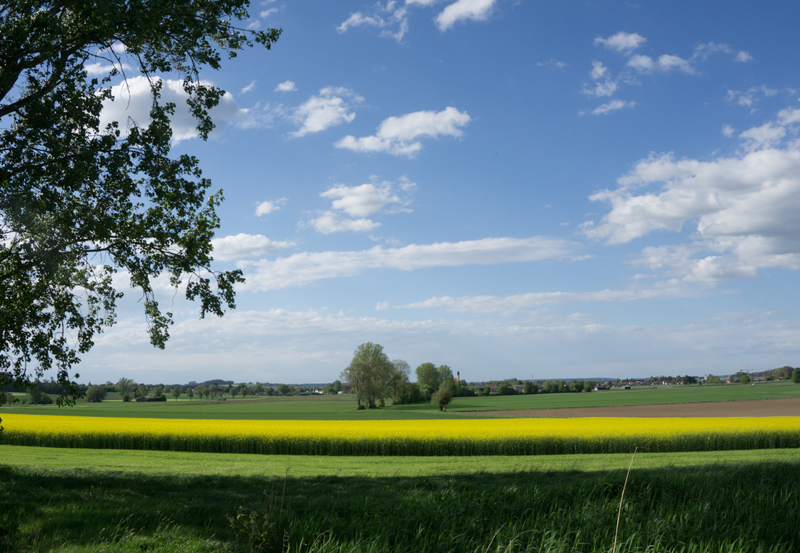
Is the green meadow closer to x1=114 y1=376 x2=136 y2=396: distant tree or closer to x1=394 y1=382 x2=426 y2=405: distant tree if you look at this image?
x1=394 y1=382 x2=426 y2=405: distant tree

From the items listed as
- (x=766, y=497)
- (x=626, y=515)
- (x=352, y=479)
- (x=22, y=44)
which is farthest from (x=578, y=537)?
(x=22, y=44)

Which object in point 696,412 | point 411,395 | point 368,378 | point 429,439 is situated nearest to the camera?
point 429,439

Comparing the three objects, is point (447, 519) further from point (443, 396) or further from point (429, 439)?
point (443, 396)

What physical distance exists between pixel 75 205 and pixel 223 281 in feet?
12.5

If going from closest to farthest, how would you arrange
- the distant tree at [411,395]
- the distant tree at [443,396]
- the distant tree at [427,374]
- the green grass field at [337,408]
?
1. the green grass field at [337,408]
2. the distant tree at [443,396]
3. the distant tree at [411,395]
4. the distant tree at [427,374]

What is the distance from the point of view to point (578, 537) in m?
5.10

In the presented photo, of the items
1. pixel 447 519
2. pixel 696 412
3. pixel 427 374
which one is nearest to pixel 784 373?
pixel 427 374

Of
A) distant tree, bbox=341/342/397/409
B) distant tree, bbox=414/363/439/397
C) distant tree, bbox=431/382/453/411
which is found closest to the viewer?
distant tree, bbox=431/382/453/411

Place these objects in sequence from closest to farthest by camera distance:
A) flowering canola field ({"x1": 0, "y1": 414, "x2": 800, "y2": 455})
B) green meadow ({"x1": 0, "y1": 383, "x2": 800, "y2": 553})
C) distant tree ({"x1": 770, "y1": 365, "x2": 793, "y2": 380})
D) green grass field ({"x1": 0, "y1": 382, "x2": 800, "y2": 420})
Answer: green meadow ({"x1": 0, "y1": 383, "x2": 800, "y2": 553}) < flowering canola field ({"x1": 0, "y1": 414, "x2": 800, "y2": 455}) < green grass field ({"x1": 0, "y1": 382, "x2": 800, "y2": 420}) < distant tree ({"x1": 770, "y1": 365, "x2": 793, "y2": 380})

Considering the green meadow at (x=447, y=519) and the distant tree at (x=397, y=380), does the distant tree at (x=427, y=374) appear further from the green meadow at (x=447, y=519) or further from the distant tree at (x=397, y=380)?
the green meadow at (x=447, y=519)

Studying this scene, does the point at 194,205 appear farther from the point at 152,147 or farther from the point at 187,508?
the point at 187,508

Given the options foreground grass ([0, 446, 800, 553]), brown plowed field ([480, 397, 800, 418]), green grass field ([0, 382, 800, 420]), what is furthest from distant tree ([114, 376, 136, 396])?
foreground grass ([0, 446, 800, 553])

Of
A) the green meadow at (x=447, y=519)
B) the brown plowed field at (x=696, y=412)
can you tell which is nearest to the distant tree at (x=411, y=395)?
the brown plowed field at (x=696, y=412)

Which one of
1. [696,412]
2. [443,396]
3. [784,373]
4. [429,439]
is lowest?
[784,373]
